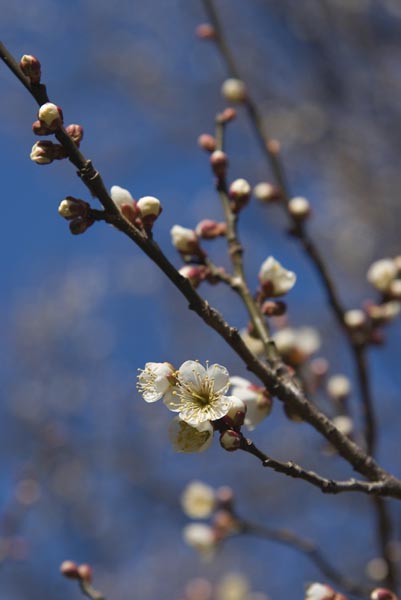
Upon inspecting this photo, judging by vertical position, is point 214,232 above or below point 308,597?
above

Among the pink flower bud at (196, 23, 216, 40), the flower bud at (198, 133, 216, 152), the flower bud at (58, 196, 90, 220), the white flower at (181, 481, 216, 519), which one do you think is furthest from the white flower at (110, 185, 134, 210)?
the white flower at (181, 481, 216, 519)

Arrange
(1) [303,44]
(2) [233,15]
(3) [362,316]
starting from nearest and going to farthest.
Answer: (3) [362,316], (1) [303,44], (2) [233,15]

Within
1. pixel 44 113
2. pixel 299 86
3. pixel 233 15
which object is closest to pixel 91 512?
Result: pixel 299 86

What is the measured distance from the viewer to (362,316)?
2244 millimetres

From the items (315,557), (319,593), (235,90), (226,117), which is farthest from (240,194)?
(315,557)

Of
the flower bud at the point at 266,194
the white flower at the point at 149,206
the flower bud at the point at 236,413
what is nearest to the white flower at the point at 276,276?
the white flower at the point at 149,206

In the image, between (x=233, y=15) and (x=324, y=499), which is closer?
(x=324, y=499)

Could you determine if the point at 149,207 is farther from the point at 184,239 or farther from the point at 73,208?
the point at 184,239

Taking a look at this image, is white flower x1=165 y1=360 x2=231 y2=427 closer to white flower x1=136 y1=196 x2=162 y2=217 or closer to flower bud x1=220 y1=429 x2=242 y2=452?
flower bud x1=220 y1=429 x2=242 y2=452

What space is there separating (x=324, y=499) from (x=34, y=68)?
5.43 m

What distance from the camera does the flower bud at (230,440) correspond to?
1226 mm

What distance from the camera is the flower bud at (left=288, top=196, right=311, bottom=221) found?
2281 millimetres

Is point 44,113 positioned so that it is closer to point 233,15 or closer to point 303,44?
point 303,44

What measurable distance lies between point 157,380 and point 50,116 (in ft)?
1.59
